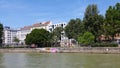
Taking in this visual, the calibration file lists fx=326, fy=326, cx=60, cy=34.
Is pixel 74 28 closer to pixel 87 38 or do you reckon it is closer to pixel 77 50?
pixel 87 38

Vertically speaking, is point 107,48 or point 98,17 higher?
point 98,17

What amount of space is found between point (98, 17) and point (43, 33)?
32.3m

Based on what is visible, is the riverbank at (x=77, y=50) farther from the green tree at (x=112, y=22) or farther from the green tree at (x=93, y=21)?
the green tree at (x=93, y=21)

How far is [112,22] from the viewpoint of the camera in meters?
92.1

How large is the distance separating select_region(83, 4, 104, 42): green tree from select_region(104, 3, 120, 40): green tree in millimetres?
4563

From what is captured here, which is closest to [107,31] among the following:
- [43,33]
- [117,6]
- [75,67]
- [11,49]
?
[117,6]

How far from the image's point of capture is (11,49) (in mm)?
99750

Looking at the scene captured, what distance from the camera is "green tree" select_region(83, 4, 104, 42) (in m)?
98.5

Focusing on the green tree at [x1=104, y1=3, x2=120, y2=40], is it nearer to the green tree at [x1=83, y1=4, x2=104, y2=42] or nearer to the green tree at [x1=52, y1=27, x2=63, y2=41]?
the green tree at [x1=83, y1=4, x2=104, y2=42]

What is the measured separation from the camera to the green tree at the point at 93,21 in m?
98.5

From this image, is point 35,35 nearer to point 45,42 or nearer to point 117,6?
point 45,42

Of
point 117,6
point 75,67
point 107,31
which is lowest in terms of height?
point 75,67

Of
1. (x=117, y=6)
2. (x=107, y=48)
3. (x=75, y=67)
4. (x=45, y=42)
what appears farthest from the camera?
(x=45, y=42)

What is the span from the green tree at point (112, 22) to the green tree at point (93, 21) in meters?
4.56
